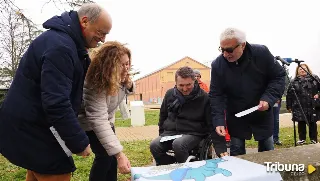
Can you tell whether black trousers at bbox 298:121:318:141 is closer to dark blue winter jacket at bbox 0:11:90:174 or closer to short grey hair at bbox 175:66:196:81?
short grey hair at bbox 175:66:196:81

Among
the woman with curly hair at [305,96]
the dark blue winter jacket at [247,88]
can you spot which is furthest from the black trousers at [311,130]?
the dark blue winter jacket at [247,88]

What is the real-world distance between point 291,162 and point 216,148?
826 mm

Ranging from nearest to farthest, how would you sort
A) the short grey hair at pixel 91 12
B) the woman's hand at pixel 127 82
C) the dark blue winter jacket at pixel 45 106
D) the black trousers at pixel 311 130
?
the dark blue winter jacket at pixel 45 106
the short grey hair at pixel 91 12
the woman's hand at pixel 127 82
the black trousers at pixel 311 130

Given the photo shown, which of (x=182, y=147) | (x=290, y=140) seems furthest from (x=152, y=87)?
(x=182, y=147)

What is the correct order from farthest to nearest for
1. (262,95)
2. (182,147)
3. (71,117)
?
(182,147) → (262,95) → (71,117)

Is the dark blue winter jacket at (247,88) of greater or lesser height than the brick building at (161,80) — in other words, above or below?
below

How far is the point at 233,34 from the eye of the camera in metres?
2.72

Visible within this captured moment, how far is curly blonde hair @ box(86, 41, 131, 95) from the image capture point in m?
2.34

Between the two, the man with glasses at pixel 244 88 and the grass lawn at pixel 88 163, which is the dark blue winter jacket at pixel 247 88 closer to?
the man with glasses at pixel 244 88

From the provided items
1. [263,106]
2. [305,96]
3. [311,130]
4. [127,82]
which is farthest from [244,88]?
[311,130]

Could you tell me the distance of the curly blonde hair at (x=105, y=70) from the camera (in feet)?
7.66

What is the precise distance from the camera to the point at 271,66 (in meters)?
2.93

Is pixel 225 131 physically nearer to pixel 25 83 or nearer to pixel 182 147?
pixel 182 147

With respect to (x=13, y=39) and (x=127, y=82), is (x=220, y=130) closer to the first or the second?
(x=127, y=82)
